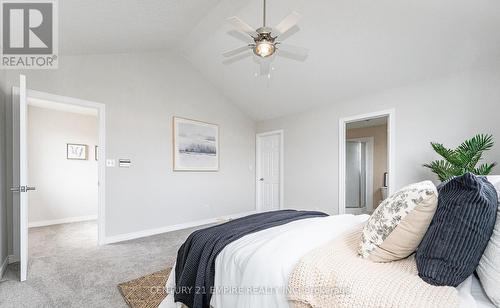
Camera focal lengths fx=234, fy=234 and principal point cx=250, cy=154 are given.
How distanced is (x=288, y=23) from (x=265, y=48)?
28 cm

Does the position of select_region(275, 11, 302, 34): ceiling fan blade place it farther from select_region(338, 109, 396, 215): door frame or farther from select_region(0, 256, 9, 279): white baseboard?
select_region(0, 256, 9, 279): white baseboard

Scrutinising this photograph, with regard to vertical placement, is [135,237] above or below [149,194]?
below

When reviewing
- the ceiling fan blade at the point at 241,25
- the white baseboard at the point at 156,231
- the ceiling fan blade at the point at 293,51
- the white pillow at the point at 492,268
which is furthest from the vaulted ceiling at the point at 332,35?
the white baseboard at the point at 156,231

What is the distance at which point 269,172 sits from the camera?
17.7 ft

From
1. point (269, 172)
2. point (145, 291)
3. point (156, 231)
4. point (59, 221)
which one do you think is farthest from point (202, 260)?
point (59, 221)

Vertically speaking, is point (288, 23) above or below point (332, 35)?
below

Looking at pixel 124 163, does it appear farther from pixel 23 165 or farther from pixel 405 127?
pixel 405 127

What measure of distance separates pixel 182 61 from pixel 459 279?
461 cm

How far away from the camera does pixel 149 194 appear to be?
3854 millimetres

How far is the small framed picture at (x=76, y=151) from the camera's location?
484 cm

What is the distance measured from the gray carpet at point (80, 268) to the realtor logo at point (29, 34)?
2279 millimetres

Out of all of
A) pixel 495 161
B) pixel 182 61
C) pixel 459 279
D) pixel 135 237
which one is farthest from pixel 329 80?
pixel 135 237

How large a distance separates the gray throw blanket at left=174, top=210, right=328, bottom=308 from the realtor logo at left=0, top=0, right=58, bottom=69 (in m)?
2.28

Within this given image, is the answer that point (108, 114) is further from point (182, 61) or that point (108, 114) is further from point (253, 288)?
point (253, 288)
